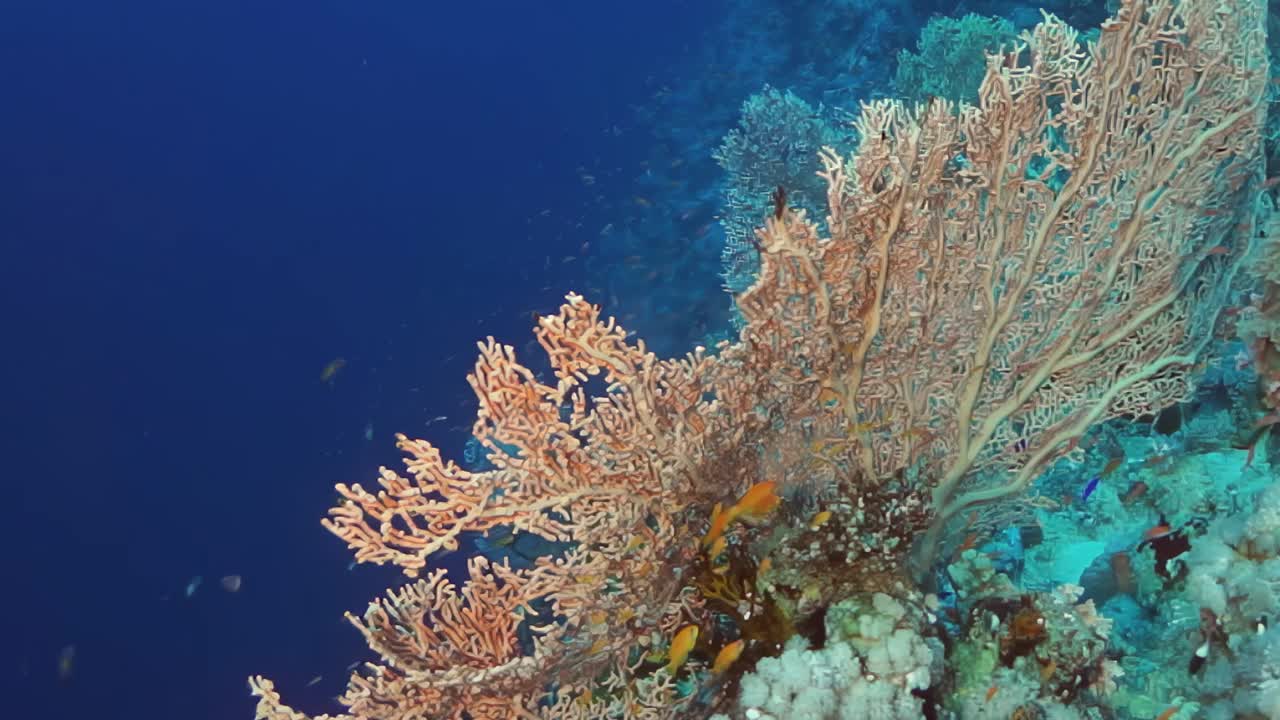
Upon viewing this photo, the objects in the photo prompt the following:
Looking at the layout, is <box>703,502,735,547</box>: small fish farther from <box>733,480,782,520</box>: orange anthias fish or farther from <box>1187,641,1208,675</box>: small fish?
<box>1187,641,1208,675</box>: small fish

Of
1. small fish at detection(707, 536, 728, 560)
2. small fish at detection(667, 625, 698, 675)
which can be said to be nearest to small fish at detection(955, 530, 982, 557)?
small fish at detection(707, 536, 728, 560)

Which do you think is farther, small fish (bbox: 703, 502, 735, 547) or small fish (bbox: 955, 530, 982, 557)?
small fish (bbox: 955, 530, 982, 557)

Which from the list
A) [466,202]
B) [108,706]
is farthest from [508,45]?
[108,706]

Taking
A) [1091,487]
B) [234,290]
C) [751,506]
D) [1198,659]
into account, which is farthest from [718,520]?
[234,290]

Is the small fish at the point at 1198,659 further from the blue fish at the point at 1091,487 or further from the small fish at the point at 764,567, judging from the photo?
the blue fish at the point at 1091,487

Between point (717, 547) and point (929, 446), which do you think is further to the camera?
point (929, 446)

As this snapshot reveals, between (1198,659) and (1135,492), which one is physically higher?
(1135,492)

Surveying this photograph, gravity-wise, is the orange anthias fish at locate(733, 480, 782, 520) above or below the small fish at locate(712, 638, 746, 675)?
above

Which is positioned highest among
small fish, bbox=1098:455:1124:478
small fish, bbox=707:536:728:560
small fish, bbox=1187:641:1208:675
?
small fish, bbox=1098:455:1124:478

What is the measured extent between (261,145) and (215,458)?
35.4 metres

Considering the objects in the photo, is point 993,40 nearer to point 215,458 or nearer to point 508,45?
point 215,458

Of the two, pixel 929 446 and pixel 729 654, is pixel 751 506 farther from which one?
pixel 929 446

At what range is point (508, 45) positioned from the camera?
73.0m

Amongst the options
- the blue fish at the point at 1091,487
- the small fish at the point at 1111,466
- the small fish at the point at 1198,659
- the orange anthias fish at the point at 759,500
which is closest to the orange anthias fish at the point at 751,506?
the orange anthias fish at the point at 759,500
